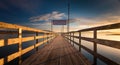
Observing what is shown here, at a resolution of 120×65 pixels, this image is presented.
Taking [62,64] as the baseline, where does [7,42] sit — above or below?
above

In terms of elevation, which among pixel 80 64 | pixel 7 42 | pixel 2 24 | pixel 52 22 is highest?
pixel 52 22

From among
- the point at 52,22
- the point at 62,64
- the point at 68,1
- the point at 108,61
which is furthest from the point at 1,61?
the point at 52,22

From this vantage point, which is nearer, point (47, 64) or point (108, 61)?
point (108, 61)

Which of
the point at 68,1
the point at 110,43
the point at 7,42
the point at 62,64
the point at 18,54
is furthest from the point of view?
the point at 68,1

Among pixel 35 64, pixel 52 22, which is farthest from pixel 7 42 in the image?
pixel 52 22

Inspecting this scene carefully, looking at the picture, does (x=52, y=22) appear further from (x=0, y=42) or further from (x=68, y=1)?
(x=0, y=42)

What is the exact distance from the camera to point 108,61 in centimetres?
317

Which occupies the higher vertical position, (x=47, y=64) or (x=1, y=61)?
(x=1, y=61)

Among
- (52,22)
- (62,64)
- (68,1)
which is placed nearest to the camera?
(62,64)

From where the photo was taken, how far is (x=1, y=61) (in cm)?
317

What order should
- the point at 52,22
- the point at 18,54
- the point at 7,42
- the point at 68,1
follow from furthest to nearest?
1. the point at 52,22
2. the point at 68,1
3. the point at 18,54
4. the point at 7,42

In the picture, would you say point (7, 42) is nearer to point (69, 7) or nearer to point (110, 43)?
point (110, 43)

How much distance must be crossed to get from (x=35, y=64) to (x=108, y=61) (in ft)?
7.94

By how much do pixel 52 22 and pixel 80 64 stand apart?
4713cm
